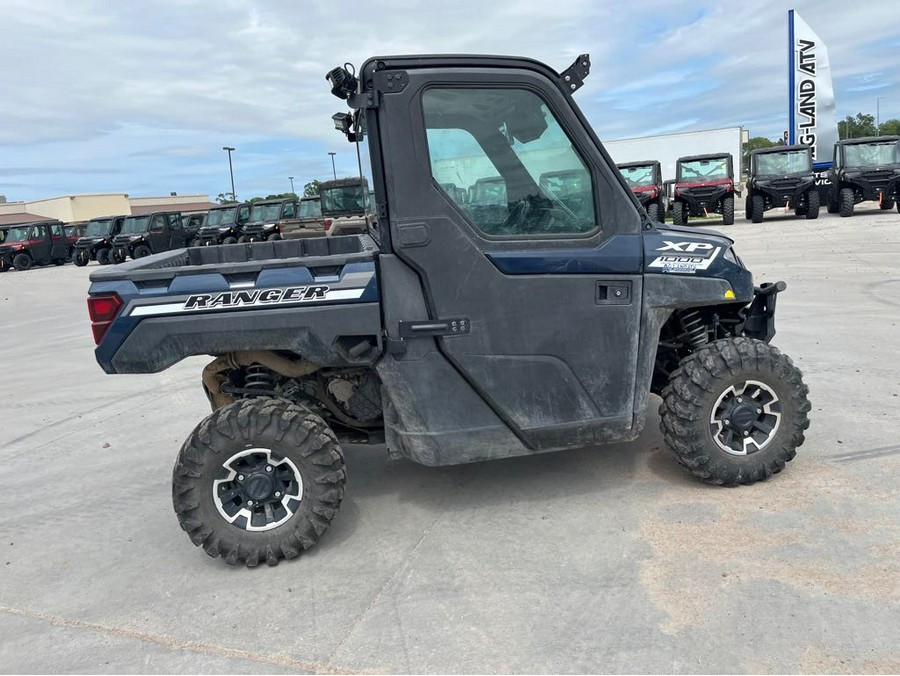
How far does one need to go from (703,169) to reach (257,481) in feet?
72.7

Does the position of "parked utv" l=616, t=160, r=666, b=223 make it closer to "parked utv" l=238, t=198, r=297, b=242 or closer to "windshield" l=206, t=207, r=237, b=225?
"parked utv" l=238, t=198, r=297, b=242

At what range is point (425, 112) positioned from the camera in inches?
124

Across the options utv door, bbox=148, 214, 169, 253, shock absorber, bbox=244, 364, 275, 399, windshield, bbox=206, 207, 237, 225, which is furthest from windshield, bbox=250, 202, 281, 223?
shock absorber, bbox=244, 364, 275, 399

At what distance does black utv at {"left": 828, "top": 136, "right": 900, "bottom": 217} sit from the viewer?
19.9 metres

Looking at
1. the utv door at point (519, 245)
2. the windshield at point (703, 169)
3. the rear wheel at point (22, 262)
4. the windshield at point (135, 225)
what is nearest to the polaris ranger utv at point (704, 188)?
the windshield at point (703, 169)

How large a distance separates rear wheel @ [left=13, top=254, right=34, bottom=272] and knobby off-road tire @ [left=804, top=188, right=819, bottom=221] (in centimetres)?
3168

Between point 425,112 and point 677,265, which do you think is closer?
point 425,112

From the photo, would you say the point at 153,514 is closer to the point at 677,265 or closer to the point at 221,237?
the point at 677,265

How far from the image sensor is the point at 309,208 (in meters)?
26.1

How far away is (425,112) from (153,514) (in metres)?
2.83

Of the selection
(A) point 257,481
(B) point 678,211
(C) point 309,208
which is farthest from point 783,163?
(A) point 257,481

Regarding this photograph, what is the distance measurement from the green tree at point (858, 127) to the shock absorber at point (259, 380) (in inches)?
3454

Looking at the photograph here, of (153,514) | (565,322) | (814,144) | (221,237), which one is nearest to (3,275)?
(221,237)

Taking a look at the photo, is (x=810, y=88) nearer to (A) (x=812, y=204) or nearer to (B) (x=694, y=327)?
(A) (x=812, y=204)
